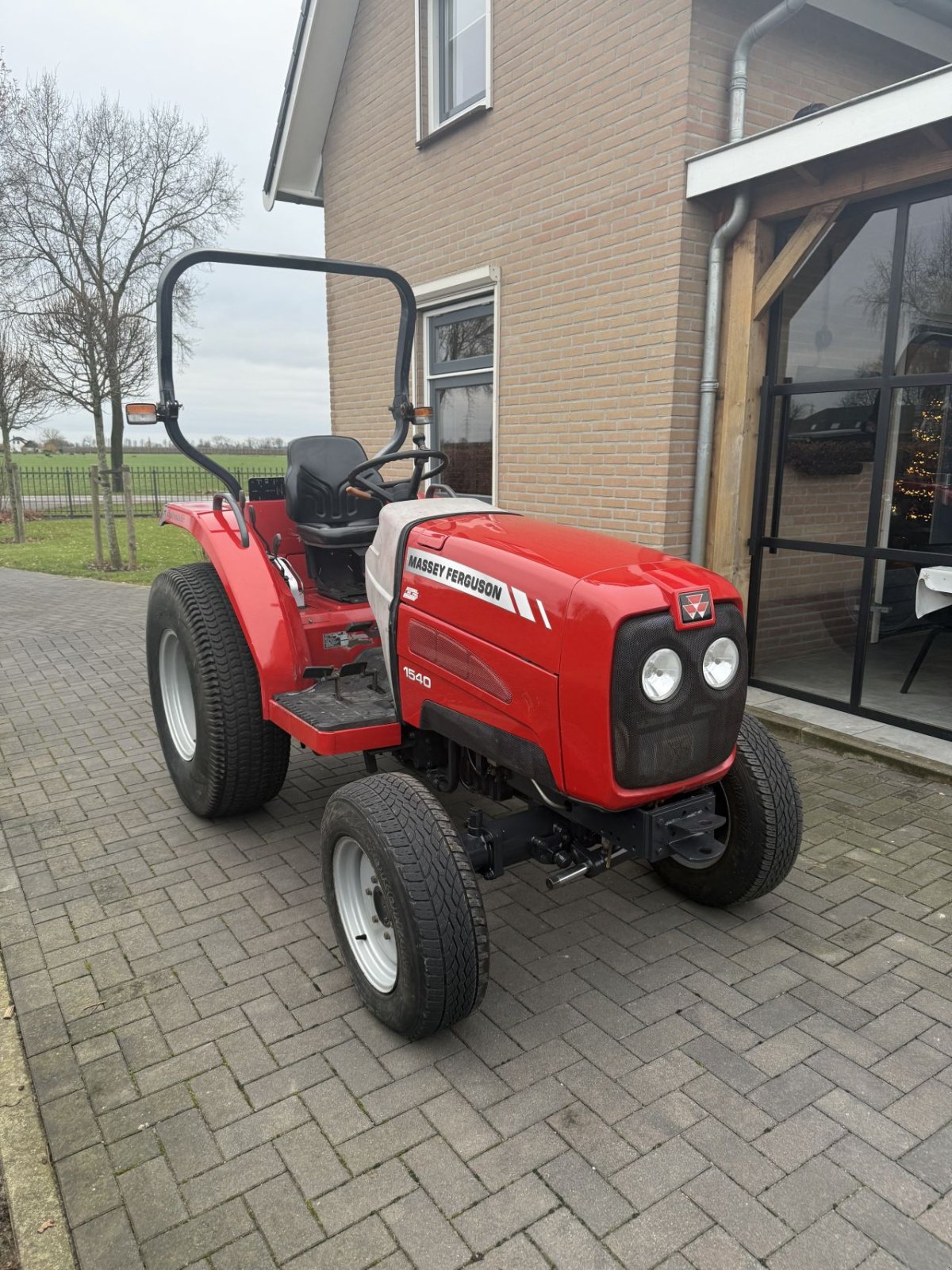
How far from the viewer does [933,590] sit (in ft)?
15.2

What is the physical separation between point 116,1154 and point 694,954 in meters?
1.74

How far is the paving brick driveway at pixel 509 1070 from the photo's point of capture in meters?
1.80

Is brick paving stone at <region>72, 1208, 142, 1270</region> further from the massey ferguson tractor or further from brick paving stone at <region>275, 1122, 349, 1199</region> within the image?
the massey ferguson tractor

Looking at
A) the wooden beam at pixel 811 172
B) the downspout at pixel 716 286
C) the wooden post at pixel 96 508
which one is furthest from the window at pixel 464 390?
the wooden post at pixel 96 508

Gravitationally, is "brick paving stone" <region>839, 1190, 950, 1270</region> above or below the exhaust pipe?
below

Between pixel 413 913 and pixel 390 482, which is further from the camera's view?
pixel 390 482

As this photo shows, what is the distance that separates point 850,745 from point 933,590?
0.98 m

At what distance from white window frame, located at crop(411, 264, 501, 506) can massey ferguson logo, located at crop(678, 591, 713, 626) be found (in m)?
4.78

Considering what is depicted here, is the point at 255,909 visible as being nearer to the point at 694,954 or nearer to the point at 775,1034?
the point at 694,954

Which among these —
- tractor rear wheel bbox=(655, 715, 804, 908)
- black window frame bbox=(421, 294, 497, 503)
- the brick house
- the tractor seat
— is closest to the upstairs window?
the brick house

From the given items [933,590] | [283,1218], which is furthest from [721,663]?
[933,590]

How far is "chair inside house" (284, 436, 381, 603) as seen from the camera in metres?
3.61

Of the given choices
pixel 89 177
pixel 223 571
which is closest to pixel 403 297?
pixel 223 571

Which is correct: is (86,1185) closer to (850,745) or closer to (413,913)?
(413,913)
